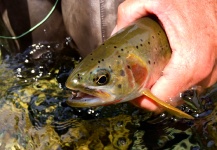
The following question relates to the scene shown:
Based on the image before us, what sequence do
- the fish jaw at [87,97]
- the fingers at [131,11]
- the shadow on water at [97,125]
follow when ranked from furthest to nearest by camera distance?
the shadow on water at [97,125]
the fingers at [131,11]
the fish jaw at [87,97]

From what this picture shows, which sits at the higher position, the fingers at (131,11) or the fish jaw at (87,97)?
the fingers at (131,11)

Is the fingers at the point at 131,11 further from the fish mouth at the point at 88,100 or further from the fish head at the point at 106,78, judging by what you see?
the fish mouth at the point at 88,100

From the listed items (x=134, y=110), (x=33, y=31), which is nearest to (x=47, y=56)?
(x=33, y=31)

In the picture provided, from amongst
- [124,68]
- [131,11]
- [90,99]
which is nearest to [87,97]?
[90,99]

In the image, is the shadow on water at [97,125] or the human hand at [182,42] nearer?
the human hand at [182,42]

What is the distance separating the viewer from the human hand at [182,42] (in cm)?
173

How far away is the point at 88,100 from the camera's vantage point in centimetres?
169

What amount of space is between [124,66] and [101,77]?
0.12 meters

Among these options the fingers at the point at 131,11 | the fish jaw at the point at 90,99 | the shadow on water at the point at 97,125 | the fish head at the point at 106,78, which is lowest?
the shadow on water at the point at 97,125

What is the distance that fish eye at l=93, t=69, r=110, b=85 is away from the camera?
1.67 meters

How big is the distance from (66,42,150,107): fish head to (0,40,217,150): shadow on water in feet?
1.00

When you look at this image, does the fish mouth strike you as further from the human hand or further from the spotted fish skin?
the human hand

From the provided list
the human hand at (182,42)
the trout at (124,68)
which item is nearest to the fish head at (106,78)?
the trout at (124,68)

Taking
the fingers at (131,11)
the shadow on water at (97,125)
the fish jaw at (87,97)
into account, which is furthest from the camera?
the shadow on water at (97,125)
